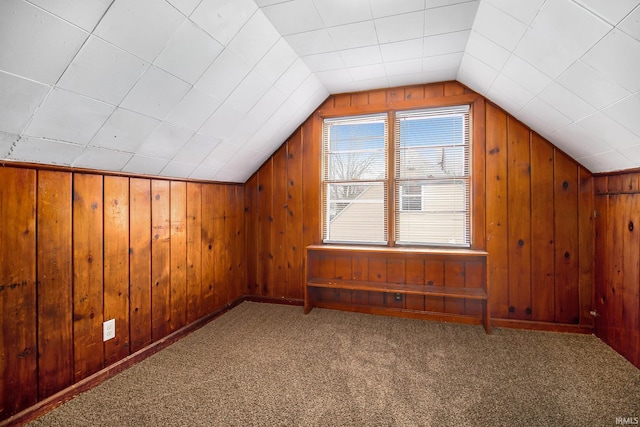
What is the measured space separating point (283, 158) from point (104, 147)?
1858mm

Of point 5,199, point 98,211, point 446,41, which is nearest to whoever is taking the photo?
point 5,199

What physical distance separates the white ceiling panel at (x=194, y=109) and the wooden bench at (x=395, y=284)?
1.57 m

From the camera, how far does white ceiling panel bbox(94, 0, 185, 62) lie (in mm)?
1283

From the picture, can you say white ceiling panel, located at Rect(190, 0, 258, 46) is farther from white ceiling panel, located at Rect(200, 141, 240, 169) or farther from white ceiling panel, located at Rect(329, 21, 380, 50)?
white ceiling panel, located at Rect(200, 141, 240, 169)

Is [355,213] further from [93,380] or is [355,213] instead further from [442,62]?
[93,380]

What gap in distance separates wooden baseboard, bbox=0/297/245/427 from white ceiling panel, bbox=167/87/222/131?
166 cm

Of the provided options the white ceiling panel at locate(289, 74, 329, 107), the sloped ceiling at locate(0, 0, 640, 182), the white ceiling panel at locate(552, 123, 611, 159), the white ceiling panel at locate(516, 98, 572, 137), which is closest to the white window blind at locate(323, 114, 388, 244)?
the white ceiling panel at locate(289, 74, 329, 107)

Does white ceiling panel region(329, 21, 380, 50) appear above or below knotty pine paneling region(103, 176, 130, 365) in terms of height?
above

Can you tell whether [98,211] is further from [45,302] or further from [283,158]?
[283,158]

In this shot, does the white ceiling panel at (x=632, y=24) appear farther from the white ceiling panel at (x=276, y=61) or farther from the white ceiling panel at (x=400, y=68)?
the white ceiling panel at (x=276, y=61)

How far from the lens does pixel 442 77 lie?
283 cm

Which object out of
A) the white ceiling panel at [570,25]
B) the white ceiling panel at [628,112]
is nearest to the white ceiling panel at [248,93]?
the white ceiling panel at [570,25]

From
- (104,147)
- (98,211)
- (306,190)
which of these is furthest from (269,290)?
(104,147)

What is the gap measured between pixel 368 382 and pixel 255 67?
226 centimetres
